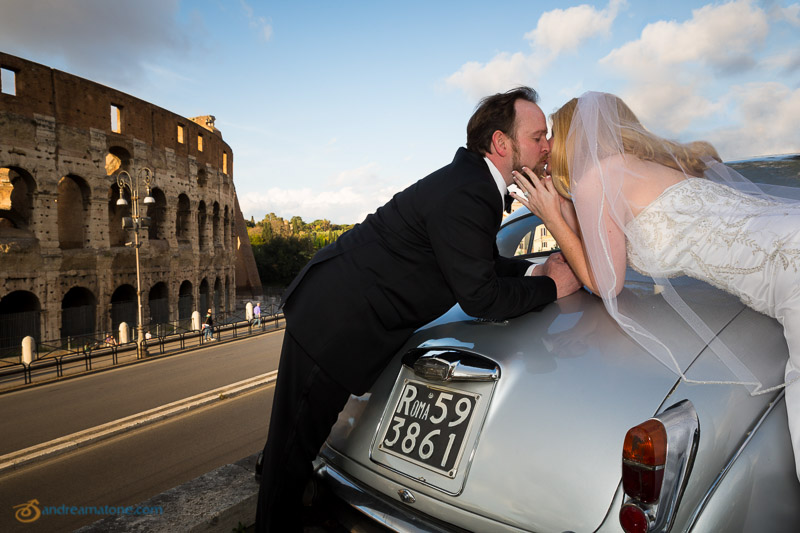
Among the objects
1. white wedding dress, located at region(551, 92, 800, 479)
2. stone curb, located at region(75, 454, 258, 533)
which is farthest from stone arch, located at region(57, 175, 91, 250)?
white wedding dress, located at region(551, 92, 800, 479)

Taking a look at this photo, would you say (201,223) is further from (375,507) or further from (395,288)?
(375,507)

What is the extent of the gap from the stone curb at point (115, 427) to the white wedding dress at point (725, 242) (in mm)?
9464

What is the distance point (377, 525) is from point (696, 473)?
1.21 meters

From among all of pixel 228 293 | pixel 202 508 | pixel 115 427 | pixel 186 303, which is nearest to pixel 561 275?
pixel 202 508

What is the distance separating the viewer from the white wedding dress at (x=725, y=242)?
6.38 ft

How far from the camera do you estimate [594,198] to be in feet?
7.40

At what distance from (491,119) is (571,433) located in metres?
1.54

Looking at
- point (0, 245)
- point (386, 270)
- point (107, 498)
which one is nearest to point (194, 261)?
point (0, 245)

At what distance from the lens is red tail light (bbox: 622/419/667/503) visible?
140 centimetres

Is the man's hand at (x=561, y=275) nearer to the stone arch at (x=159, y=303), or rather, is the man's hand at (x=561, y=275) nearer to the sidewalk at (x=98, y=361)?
the sidewalk at (x=98, y=361)

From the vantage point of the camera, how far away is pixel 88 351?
1795 cm

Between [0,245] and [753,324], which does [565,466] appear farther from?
[0,245]

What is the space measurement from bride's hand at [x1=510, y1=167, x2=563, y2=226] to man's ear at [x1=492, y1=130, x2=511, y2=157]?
0.12 meters

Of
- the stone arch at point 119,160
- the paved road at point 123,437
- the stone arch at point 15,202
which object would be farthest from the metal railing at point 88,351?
the stone arch at point 119,160
